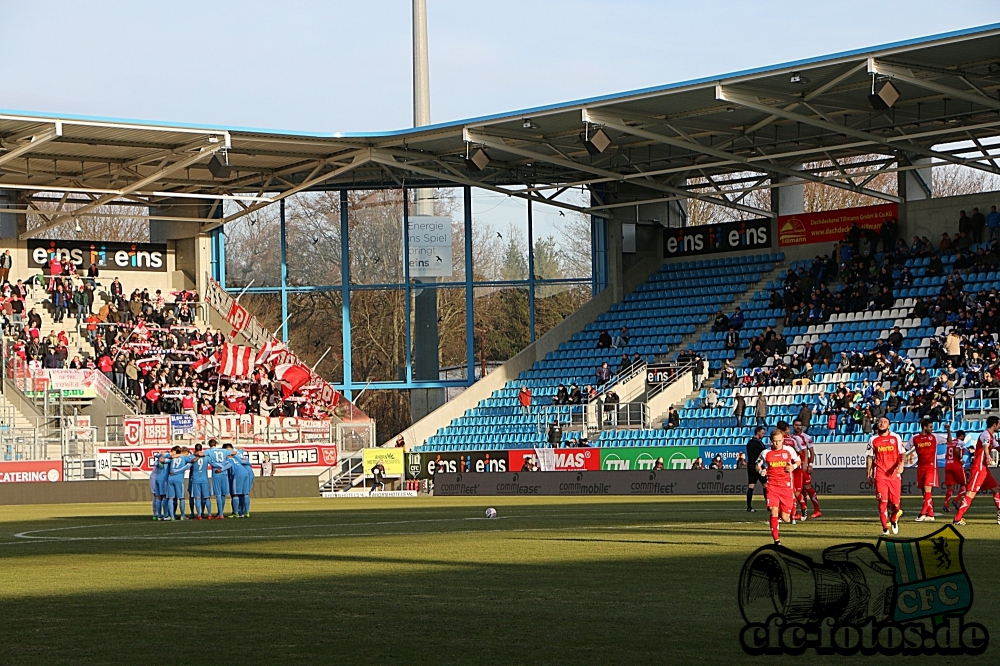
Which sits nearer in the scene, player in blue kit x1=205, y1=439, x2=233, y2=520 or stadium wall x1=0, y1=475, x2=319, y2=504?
player in blue kit x1=205, y1=439, x2=233, y2=520

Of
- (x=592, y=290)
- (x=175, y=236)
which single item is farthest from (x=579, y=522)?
(x=175, y=236)

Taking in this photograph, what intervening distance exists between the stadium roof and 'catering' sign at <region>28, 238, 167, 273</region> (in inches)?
56.3

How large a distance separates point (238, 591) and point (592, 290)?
4238 cm

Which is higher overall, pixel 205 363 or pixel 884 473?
pixel 205 363

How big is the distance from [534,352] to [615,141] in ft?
36.5

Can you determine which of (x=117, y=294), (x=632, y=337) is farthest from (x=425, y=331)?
(x=117, y=294)

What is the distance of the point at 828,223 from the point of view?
5103 centimetres

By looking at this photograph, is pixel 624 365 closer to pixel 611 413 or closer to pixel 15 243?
pixel 611 413

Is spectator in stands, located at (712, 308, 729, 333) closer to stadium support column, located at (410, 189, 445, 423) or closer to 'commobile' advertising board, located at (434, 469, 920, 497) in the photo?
stadium support column, located at (410, 189, 445, 423)

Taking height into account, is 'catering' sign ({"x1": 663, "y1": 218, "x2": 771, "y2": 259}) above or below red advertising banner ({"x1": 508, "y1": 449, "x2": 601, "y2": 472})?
above

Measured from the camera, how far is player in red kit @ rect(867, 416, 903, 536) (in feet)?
63.3

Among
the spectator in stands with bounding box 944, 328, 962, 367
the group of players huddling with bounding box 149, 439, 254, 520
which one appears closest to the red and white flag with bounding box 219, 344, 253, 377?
the group of players huddling with bounding box 149, 439, 254, 520

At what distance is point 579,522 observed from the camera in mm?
24734

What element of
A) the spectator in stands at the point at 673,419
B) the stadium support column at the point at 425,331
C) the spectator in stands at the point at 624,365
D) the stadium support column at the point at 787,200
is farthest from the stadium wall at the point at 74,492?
the stadium support column at the point at 787,200
